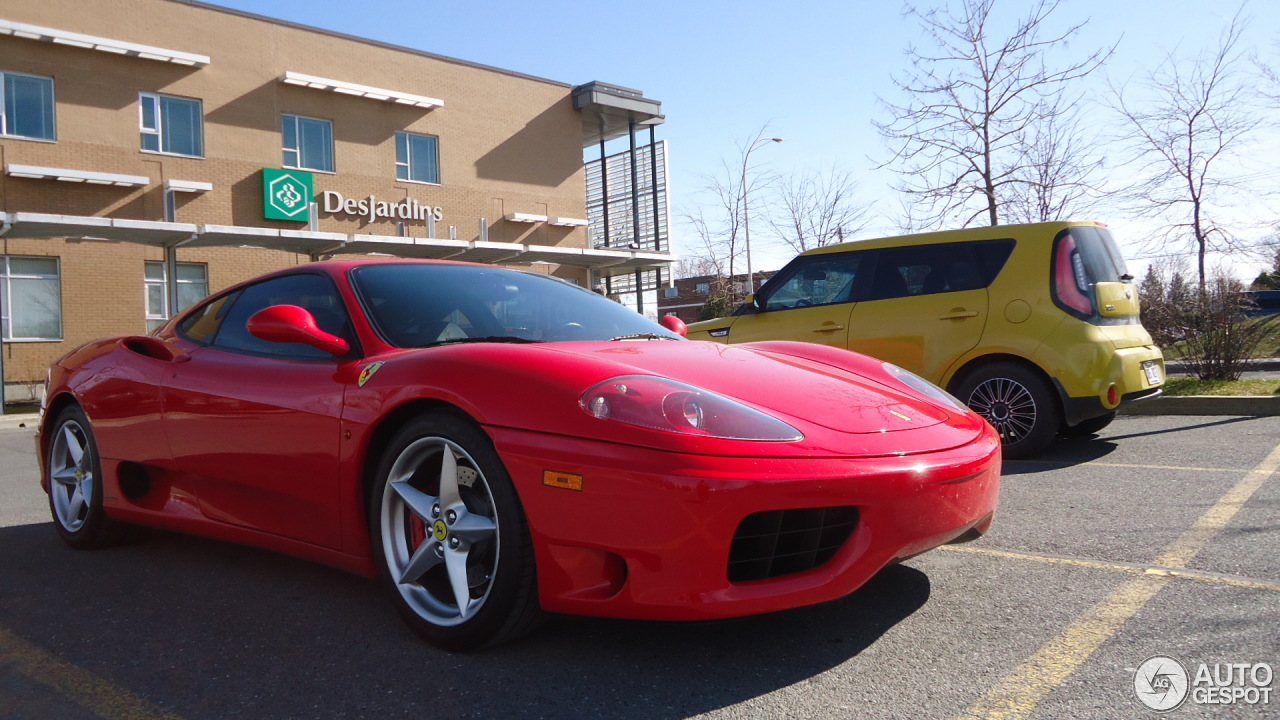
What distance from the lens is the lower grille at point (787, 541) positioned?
2.37 meters

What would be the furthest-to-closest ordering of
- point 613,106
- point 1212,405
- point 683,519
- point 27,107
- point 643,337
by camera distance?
1. point 613,106
2. point 27,107
3. point 1212,405
4. point 643,337
5. point 683,519

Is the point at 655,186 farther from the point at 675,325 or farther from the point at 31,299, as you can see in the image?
the point at 675,325

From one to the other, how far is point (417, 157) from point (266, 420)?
2239cm

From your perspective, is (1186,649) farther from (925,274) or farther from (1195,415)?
(1195,415)

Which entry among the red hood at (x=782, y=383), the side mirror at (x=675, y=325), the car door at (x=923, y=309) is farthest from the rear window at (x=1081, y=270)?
the red hood at (x=782, y=383)

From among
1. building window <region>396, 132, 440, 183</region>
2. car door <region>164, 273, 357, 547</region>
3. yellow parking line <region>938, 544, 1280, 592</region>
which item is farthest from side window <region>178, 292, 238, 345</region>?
building window <region>396, 132, 440, 183</region>

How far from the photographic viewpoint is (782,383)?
296cm

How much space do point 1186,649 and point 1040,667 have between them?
41cm

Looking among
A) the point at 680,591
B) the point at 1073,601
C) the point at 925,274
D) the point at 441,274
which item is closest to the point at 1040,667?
the point at 1073,601

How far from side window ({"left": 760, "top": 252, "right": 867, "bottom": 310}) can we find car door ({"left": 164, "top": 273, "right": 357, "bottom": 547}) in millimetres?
4436

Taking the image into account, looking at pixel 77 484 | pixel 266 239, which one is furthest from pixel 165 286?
pixel 77 484

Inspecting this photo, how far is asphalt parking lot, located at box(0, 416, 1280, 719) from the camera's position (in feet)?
7.32

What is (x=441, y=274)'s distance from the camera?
3.63 m

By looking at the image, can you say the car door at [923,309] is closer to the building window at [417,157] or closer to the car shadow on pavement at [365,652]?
the car shadow on pavement at [365,652]
